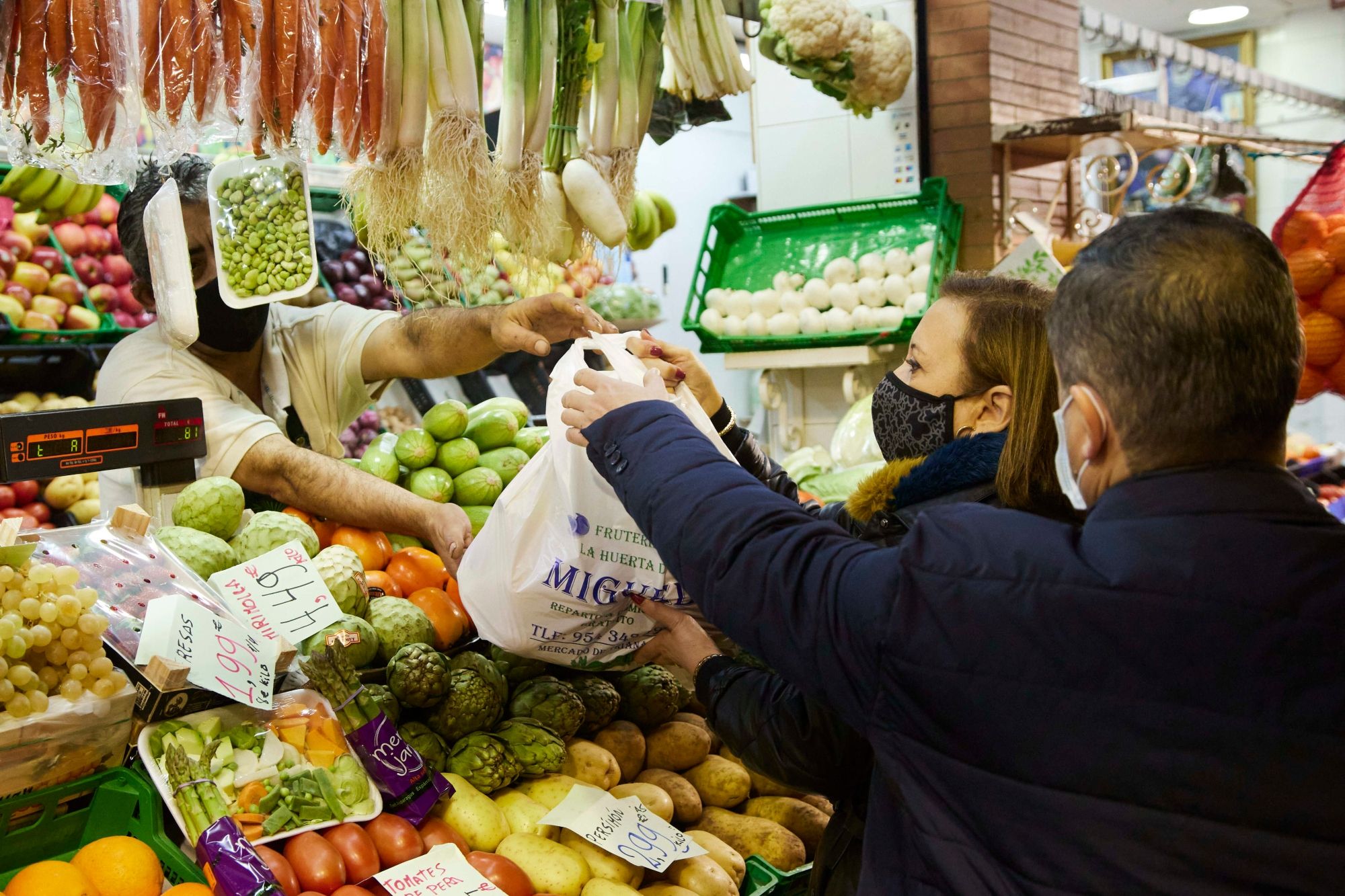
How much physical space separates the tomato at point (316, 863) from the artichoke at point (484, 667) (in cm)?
50

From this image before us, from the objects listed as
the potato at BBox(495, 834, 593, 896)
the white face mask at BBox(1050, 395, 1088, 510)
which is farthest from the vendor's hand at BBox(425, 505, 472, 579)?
the white face mask at BBox(1050, 395, 1088, 510)

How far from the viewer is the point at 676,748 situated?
2270 millimetres

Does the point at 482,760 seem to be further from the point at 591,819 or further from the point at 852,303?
the point at 852,303

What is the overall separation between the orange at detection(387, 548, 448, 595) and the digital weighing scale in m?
0.48

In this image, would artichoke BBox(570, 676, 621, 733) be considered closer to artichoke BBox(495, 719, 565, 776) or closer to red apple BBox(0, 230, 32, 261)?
artichoke BBox(495, 719, 565, 776)

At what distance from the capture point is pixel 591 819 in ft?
6.22

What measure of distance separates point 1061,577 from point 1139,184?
936 centimetres

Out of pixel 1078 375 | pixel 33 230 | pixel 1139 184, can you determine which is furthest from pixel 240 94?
pixel 1139 184

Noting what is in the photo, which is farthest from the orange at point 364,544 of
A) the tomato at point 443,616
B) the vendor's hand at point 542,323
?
the vendor's hand at point 542,323

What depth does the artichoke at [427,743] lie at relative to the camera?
77.4 inches

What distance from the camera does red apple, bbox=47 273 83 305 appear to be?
440 centimetres

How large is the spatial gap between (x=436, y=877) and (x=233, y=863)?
1.06 feet

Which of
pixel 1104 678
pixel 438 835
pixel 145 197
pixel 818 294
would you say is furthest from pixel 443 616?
pixel 818 294

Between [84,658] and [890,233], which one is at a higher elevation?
[890,233]
